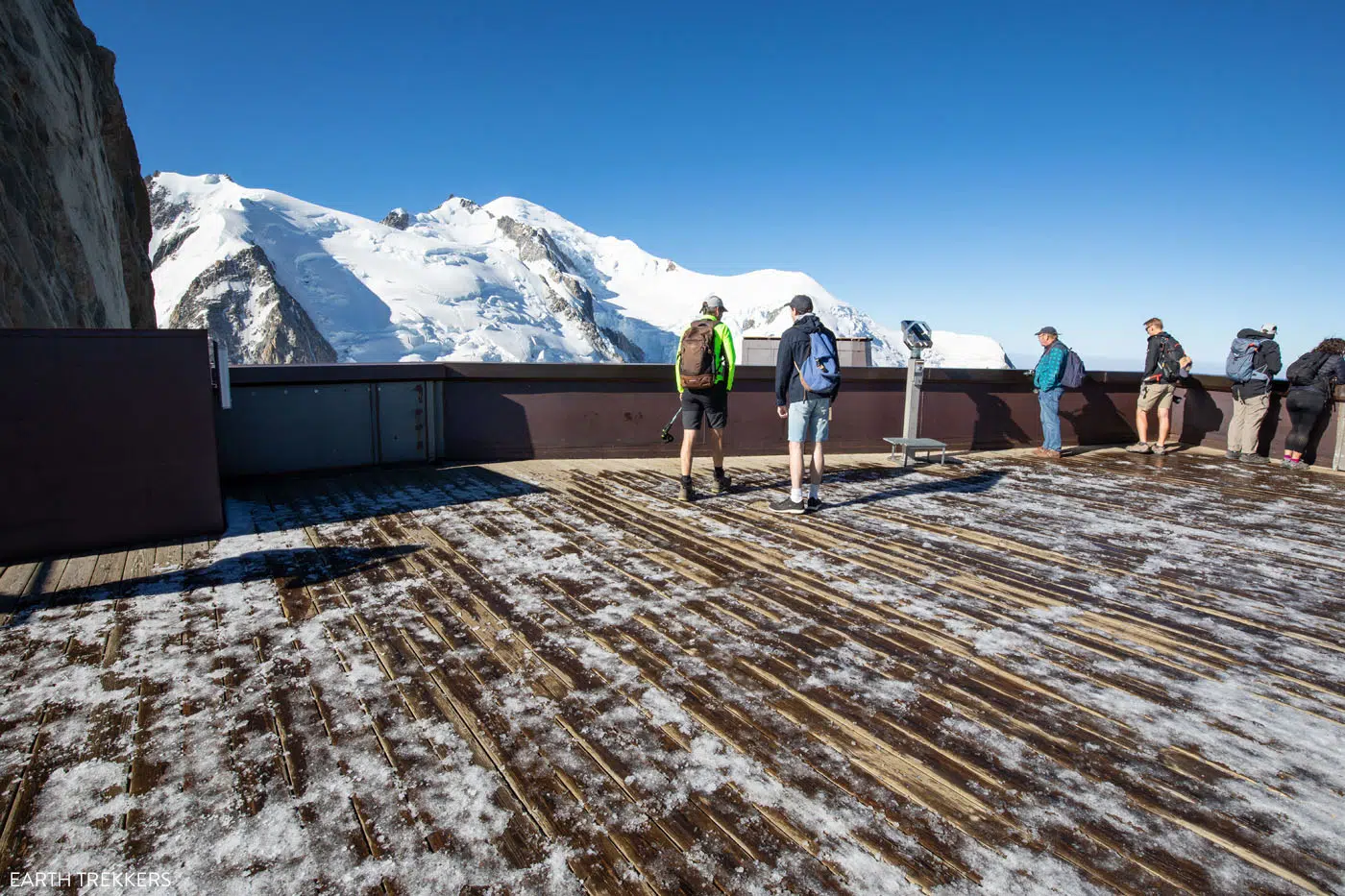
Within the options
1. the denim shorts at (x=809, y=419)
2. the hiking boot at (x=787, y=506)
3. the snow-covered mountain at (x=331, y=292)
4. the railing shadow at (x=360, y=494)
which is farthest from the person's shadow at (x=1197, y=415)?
the snow-covered mountain at (x=331, y=292)

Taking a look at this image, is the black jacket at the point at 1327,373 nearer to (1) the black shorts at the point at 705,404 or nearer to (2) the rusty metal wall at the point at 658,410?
(2) the rusty metal wall at the point at 658,410

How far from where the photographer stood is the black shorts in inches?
269

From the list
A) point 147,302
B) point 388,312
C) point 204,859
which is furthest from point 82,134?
point 388,312

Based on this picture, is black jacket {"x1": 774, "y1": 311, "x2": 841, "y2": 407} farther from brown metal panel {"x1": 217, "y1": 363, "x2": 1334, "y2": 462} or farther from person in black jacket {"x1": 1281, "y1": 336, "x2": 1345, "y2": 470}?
person in black jacket {"x1": 1281, "y1": 336, "x2": 1345, "y2": 470}

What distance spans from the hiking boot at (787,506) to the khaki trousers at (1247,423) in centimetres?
776

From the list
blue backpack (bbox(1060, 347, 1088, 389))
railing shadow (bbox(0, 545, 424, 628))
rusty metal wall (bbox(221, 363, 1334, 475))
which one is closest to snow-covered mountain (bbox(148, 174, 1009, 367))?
rusty metal wall (bbox(221, 363, 1334, 475))

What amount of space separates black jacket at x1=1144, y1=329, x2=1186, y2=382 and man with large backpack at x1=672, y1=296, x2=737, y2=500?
7.42 meters

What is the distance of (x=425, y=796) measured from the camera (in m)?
2.38

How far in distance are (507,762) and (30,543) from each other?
417 cm

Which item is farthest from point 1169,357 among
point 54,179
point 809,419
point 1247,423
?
point 54,179

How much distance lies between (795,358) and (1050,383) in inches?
224

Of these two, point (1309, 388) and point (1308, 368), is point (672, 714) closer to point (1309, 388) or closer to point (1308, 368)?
point (1309, 388)

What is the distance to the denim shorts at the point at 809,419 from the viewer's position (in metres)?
6.27

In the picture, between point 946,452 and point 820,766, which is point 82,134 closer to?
point 946,452
